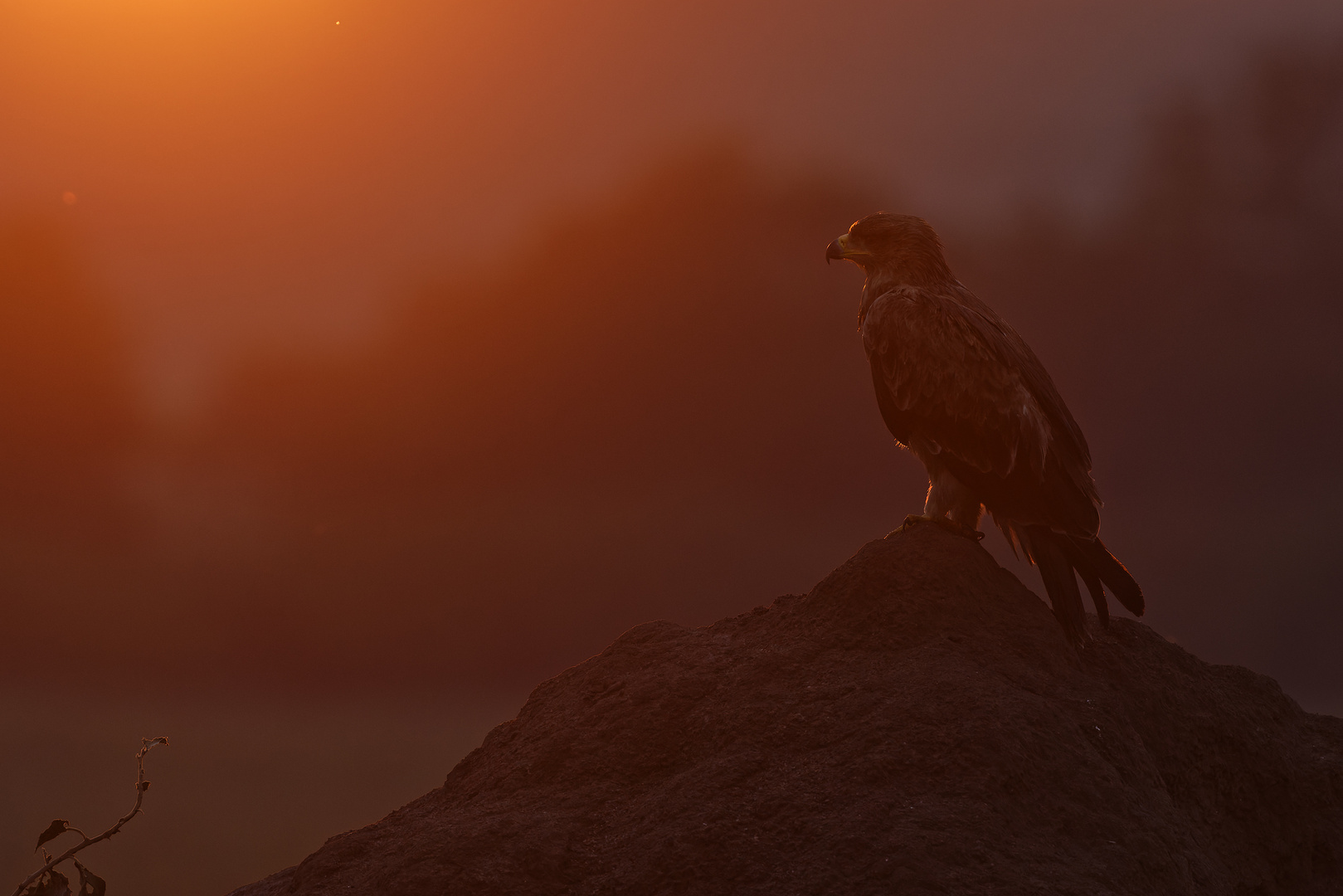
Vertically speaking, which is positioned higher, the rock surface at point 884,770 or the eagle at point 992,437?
the eagle at point 992,437

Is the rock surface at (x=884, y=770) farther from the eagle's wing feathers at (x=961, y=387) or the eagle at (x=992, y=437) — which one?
the eagle's wing feathers at (x=961, y=387)

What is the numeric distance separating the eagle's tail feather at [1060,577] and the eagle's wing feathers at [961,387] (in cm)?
41

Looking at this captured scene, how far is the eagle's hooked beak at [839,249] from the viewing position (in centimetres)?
777

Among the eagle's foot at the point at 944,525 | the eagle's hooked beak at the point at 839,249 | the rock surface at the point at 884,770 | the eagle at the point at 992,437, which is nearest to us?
the rock surface at the point at 884,770

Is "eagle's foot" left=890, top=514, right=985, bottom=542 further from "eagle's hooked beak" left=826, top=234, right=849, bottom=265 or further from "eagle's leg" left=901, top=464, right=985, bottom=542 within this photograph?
"eagle's hooked beak" left=826, top=234, right=849, bottom=265

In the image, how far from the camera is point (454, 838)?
470 cm

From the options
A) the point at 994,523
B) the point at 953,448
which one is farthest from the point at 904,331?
the point at 994,523

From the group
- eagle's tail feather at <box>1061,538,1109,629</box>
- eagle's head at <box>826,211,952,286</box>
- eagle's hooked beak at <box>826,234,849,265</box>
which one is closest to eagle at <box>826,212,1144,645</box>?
eagle's tail feather at <box>1061,538,1109,629</box>

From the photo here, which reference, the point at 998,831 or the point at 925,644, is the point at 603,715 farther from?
the point at 998,831

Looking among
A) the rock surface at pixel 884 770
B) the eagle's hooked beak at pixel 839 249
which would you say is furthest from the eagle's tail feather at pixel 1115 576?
the eagle's hooked beak at pixel 839 249

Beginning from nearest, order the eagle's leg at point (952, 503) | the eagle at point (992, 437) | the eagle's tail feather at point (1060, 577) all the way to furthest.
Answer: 1. the eagle's tail feather at point (1060, 577)
2. the eagle at point (992, 437)
3. the eagle's leg at point (952, 503)

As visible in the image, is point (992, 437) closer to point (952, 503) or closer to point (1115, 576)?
point (952, 503)

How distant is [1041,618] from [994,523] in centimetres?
87

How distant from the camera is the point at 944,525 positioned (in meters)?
6.51
